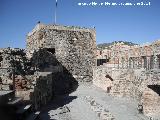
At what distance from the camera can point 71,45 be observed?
2606cm

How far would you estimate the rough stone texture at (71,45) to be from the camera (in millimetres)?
25453

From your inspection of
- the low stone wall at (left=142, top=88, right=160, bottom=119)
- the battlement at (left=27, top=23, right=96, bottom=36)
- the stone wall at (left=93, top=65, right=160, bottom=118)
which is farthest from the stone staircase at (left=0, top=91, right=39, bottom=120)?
the battlement at (left=27, top=23, right=96, bottom=36)

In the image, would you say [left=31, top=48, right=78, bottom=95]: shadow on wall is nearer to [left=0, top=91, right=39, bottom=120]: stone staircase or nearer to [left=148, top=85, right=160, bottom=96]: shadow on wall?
[left=148, top=85, right=160, bottom=96]: shadow on wall

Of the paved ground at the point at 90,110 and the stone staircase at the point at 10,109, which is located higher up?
the stone staircase at the point at 10,109

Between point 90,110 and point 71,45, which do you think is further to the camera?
point 71,45

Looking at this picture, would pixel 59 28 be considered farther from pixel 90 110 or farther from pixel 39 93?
pixel 39 93

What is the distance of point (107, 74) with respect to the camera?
21.2 metres

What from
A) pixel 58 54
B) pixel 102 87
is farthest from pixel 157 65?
pixel 58 54

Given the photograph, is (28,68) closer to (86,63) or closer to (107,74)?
(107,74)

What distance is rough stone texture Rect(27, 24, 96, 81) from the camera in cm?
2545

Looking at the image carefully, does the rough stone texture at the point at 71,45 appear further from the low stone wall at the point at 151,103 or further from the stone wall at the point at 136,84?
the low stone wall at the point at 151,103

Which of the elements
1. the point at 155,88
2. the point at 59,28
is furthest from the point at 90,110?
the point at 59,28

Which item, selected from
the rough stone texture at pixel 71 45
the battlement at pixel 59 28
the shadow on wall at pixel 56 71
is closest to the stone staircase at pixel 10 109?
the shadow on wall at pixel 56 71

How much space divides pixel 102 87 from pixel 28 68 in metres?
9.50
